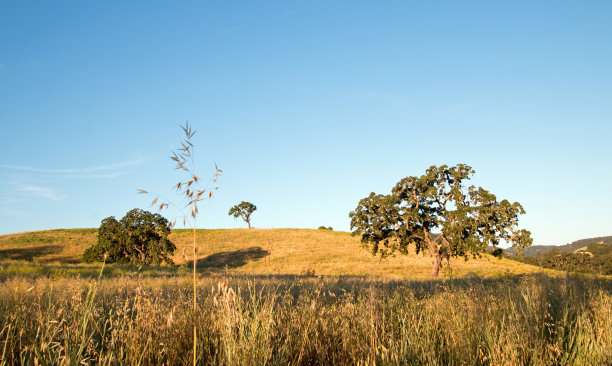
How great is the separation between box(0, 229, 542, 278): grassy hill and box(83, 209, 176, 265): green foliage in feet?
14.2

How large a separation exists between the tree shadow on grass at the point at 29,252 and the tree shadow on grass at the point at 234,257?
19073mm

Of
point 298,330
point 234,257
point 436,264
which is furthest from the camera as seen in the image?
point 234,257

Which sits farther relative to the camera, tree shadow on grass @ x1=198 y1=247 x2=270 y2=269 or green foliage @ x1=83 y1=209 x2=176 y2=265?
tree shadow on grass @ x1=198 y1=247 x2=270 y2=269

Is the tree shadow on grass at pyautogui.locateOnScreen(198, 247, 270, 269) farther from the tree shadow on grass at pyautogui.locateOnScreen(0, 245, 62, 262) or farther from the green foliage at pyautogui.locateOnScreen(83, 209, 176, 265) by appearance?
the tree shadow on grass at pyautogui.locateOnScreen(0, 245, 62, 262)

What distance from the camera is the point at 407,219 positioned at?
30.3 meters

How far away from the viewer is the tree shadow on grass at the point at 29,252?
4409 cm

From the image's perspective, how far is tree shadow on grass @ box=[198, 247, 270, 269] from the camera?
154ft

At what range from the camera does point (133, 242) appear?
3972 centimetres

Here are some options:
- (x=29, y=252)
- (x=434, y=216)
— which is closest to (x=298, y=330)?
(x=434, y=216)

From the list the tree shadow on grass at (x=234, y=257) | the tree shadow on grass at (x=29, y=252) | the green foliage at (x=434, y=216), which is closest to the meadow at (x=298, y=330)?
the green foliage at (x=434, y=216)

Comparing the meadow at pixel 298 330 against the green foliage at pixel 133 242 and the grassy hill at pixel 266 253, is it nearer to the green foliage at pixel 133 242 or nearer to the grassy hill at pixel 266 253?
the grassy hill at pixel 266 253

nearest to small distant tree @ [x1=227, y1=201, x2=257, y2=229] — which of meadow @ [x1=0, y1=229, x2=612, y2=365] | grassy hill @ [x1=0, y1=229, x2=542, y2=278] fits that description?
grassy hill @ [x1=0, y1=229, x2=542, y2=278]

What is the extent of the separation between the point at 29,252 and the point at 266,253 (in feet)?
98.8

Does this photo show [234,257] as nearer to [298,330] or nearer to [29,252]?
[29,252]
